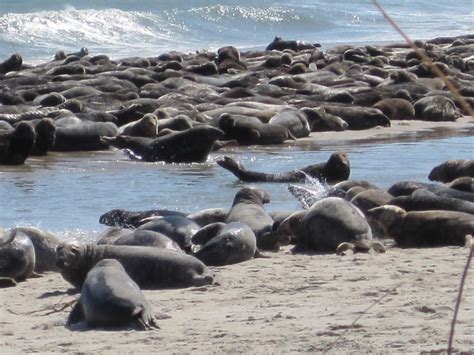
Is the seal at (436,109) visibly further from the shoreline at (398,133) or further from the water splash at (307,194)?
the water splash at (307,194)

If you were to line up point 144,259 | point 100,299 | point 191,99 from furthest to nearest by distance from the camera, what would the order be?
point 191,99, point 144,259, point 100,299

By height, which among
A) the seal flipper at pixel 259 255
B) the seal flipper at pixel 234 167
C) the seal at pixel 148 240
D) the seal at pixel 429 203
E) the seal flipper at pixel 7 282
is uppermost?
the seal at pixel 429 203

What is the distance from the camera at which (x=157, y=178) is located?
10.1m

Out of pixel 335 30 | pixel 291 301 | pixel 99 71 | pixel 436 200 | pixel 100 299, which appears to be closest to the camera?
pixel 100 299

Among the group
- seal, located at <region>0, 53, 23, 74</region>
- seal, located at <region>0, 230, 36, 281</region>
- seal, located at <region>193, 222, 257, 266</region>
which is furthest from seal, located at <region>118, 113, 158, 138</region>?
seal, located at <region>0, 53, 23, 74</region>

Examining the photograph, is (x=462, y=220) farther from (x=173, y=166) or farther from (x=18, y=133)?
(x=18, y=133)

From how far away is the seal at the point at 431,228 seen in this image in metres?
6.54

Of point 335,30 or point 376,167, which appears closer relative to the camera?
point 376,167

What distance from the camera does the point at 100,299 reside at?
443cm

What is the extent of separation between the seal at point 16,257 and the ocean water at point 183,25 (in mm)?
22434

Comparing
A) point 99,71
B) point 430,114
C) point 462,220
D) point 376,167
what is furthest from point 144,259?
point 99,71

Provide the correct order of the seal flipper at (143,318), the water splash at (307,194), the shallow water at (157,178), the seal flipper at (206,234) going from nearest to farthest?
the seal flipper at (143,318) → the seal flipper at (206,234) → the water splash at (307,194) → the shallow water at (157,178)

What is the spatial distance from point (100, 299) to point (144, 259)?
102 cm

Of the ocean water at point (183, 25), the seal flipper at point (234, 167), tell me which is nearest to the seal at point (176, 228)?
the seal flipper at point (234, 167)
